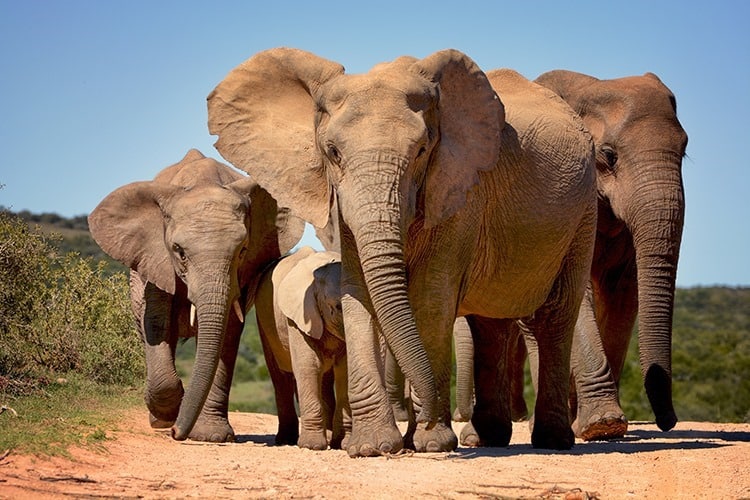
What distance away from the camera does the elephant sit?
32.0ft

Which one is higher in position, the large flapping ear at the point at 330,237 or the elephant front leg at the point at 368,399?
the large flapping ear at the point at 330,237

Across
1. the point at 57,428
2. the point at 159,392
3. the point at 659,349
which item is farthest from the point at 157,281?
the point at 659,349

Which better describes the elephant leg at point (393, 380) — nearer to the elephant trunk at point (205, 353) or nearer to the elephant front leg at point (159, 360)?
the elephant trunk at point (205, 353)

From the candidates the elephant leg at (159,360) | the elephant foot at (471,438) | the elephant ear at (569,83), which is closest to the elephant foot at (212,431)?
the elephant leg at (159,360)

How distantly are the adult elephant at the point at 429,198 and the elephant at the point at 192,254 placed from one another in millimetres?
665

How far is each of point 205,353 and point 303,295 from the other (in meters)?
0.83

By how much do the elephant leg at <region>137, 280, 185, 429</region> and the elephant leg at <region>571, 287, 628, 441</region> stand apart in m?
3.13

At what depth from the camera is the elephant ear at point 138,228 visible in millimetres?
10516

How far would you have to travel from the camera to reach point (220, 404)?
10.7 meters

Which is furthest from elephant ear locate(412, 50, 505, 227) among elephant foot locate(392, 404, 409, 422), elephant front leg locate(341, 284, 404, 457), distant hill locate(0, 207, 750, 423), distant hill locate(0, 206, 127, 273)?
distant hill locate(0, 206, 127, 273)

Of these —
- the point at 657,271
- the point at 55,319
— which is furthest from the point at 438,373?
the point at 55,319

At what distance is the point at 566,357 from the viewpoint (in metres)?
10.2

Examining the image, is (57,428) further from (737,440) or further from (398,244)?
(737,440)

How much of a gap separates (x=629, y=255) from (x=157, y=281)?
13.8 ft
